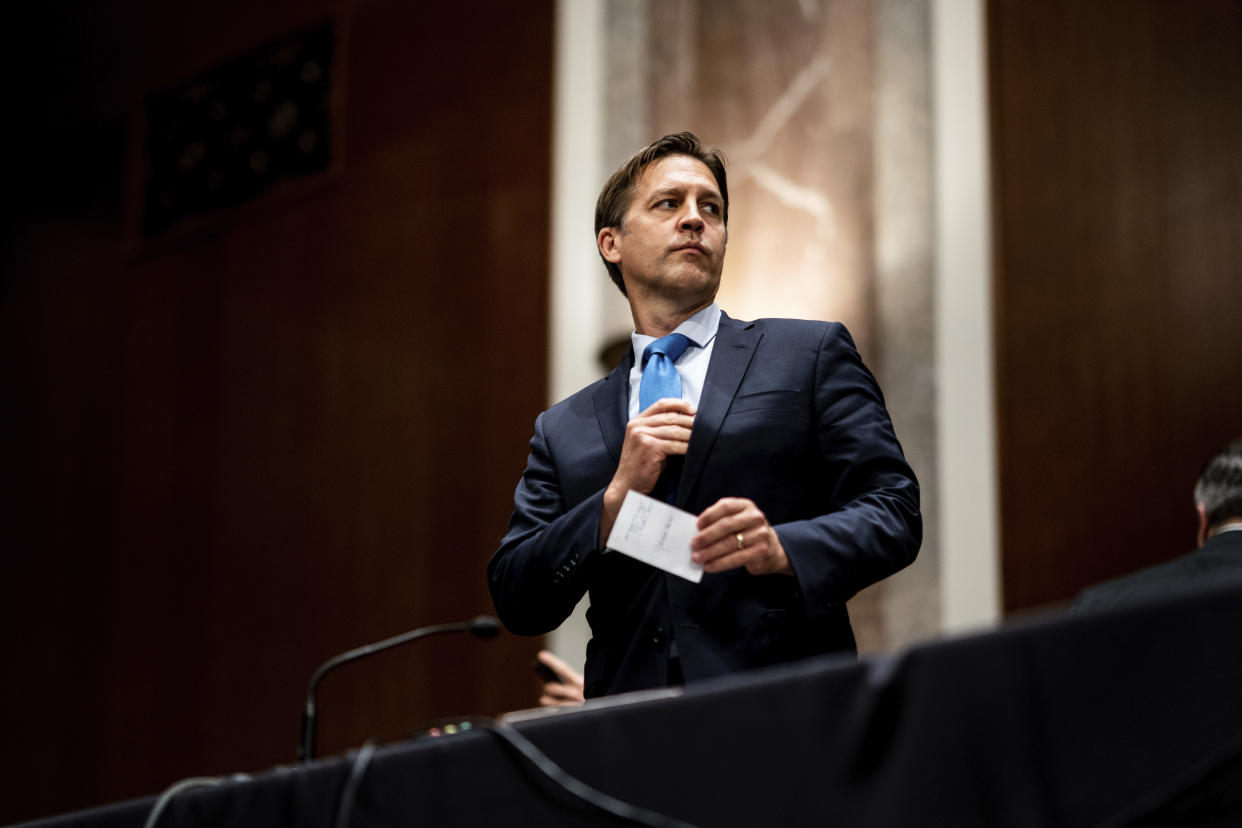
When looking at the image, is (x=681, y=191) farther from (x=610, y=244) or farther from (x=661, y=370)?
(x=661, y=370)

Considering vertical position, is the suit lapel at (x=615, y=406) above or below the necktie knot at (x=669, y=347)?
below

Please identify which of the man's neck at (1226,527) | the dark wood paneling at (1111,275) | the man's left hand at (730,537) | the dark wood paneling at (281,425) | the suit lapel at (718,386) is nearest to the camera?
the man's left hand at (730,537)

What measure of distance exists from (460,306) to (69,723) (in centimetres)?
248

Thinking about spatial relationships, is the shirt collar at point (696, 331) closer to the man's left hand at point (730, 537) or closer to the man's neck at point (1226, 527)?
the man's left hand at point (730, 537)

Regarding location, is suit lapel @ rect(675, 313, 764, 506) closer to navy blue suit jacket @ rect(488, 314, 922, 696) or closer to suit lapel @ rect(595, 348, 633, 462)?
A: navy blue suit jacket @ rect(488, 314, 922, 696)

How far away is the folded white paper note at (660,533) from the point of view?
5.44 ft

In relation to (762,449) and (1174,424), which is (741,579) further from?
(1174,424)

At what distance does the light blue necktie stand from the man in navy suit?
0.7 inches

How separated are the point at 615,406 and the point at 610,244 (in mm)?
310

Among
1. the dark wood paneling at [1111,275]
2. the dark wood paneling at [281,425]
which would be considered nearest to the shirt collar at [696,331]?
the dark wood paneling at [1111,275]

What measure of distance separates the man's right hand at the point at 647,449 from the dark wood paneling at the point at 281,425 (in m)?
2.68

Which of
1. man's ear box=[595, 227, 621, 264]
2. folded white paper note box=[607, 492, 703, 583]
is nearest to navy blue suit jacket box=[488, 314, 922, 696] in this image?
folded white paper note box=[607, 492, 703, 583]

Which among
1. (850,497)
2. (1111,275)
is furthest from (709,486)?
(1111,275)

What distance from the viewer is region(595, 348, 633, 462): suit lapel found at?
1986mm
